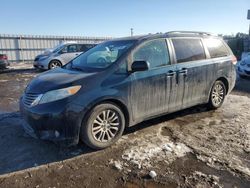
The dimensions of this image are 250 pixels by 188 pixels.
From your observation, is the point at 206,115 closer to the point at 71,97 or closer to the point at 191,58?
the point at 191,58

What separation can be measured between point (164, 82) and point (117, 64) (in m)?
0.97

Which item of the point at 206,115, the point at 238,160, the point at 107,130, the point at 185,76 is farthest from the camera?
the point at 206,115

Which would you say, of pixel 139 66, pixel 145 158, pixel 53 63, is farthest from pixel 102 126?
pixel 53 63

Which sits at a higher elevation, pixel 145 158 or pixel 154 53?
pixel 154 53

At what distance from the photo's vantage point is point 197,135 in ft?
14.7

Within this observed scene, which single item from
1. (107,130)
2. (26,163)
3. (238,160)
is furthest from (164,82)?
(26,163)

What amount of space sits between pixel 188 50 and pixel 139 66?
1499 mm

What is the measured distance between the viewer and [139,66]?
402 centimetres

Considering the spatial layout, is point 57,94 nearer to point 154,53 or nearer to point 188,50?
point 154,53

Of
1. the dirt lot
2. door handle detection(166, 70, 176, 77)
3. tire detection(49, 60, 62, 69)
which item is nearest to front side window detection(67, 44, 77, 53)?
tire detection(49, 60, 62, 69)

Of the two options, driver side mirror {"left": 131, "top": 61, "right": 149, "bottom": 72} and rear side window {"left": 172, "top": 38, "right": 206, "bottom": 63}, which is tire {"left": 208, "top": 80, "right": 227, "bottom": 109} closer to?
rear side window {"left": 172, "top": 38, "right": 206, "bottom": 63}

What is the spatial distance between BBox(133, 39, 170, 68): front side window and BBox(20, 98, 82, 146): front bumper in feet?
4.55

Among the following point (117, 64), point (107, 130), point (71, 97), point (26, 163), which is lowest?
point (26, 163)

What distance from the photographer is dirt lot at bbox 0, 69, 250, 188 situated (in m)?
3.16
